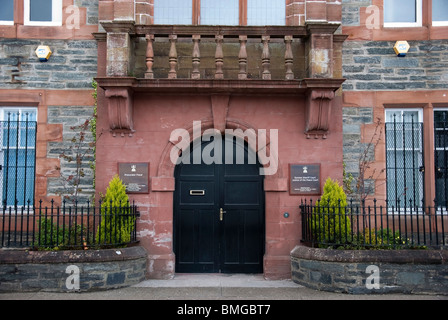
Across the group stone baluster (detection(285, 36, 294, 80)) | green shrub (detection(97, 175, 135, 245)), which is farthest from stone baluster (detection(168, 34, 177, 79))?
green shrub (detection(97, 175, 135, 245))

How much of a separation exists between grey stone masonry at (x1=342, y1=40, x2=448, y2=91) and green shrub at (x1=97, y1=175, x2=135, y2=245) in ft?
15.0

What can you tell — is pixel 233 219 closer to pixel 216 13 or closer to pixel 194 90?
pixel 194 90

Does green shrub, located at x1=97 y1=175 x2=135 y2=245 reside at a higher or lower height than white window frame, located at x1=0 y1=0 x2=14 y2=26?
lower

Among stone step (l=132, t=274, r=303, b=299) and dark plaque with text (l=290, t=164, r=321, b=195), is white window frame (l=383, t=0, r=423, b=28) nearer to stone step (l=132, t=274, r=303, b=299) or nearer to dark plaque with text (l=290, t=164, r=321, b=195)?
dark plaque with text (l=290, t=164, r=321, b=195)

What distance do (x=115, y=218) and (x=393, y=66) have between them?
18.9 ft

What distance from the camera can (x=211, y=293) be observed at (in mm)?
7793

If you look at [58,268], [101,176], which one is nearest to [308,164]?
[101,176]

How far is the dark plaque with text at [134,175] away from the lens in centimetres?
898

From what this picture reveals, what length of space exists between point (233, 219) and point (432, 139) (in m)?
3.96

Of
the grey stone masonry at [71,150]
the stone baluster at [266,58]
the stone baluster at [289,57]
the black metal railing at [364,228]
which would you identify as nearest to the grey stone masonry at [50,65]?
the grey stone masonry at [71,150]

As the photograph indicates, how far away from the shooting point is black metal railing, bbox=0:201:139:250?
8.17m

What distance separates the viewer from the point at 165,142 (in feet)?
29.8

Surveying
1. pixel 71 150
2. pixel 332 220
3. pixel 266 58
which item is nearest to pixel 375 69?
pixel 266 58

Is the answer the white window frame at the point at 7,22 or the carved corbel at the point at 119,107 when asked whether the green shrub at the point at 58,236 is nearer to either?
the carved corbel at the point at 119,107
